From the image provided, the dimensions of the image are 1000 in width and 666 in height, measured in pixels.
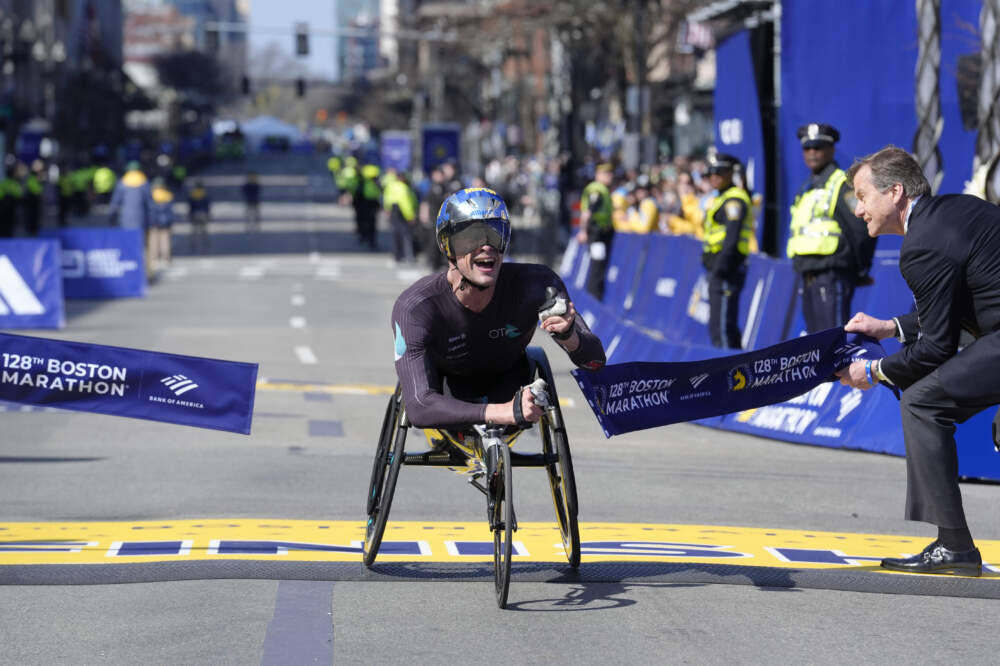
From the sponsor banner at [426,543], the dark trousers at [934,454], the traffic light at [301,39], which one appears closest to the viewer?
the dark trousers at [934,454]

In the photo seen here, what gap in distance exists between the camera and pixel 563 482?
7.09 meters

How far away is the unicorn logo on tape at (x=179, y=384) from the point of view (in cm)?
796

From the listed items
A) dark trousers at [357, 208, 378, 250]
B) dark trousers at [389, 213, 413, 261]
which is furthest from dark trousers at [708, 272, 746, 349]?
dark trousers at [357, 208, 378, 250]

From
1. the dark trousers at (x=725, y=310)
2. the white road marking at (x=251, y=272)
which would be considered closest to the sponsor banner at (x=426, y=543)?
the dark trousers at (x=725, y=310)

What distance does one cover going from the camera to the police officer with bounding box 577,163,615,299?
24.1 m

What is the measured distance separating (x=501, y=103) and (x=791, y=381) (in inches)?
3374

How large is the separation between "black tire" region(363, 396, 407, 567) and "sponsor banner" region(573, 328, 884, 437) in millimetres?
944

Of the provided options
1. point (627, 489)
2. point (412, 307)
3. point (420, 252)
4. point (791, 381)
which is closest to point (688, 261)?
point (627, 489)

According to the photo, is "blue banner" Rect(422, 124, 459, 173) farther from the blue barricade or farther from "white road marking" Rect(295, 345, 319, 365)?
"white road marking" Rect(295, 345, 319, 365)

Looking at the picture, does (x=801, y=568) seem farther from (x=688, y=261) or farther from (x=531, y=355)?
(x=688, y=261)

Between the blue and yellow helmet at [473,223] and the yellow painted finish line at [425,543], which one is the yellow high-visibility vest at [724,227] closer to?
the yellow painted finish line at [425,543]

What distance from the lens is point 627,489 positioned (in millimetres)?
10609

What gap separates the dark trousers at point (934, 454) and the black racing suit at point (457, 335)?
1.40 meters

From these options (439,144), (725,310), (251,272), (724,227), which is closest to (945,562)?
(724,227)
